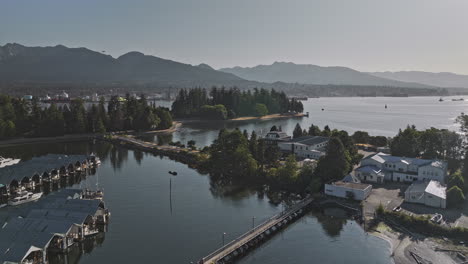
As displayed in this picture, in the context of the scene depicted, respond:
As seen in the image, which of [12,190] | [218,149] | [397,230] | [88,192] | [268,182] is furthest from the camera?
[218,149]

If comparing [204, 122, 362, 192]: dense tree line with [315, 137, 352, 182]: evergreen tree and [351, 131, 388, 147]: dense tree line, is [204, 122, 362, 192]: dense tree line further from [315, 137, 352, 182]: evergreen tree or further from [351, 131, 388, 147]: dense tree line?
[351, 131, 388, 147]: dense tree line

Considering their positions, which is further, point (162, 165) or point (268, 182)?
point (162, 165)

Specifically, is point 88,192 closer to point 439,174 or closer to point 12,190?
point 12,190

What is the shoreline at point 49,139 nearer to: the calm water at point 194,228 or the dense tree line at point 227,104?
the dense tree line at point 227,104

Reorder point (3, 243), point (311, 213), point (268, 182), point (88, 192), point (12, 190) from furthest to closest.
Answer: point (268, 182) → point (12, 190) → point (88, 192) → point (311, 213) → point (3, 243)

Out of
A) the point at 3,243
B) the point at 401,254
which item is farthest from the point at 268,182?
the point at 3,243
